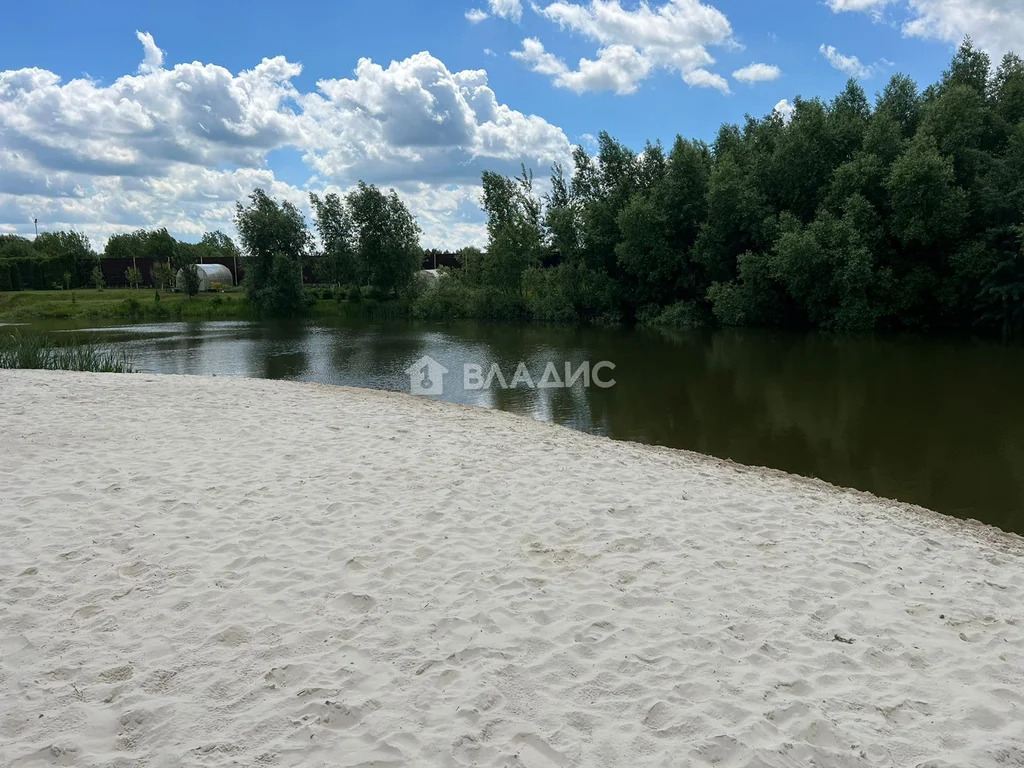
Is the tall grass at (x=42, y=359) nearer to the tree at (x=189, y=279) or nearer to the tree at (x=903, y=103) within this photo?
the tree at (x=903, y=103)

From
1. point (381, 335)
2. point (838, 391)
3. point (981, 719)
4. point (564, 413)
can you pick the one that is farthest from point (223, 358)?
point (981, 719)

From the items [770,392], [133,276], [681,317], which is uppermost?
[133,276]

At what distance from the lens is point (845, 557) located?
214 inches

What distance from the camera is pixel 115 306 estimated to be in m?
48.6

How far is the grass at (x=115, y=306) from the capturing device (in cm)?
4756

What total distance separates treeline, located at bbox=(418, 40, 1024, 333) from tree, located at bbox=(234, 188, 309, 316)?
63.2 feet

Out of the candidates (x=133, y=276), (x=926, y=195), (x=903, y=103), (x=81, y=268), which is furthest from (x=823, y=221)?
(x=81, y=268)

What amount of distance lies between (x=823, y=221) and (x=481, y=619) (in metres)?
30.7

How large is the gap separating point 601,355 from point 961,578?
66.3 feet

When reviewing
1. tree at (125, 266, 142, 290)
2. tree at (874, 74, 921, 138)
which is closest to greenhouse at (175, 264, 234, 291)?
tree at (125, 266, 142, 290)

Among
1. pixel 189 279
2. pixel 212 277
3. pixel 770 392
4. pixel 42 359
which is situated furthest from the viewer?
pixel 212 277

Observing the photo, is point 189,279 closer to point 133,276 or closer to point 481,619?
point 133,276

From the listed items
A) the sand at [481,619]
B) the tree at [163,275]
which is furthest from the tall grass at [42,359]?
the tree at [163,275]

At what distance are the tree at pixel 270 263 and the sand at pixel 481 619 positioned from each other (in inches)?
1772
